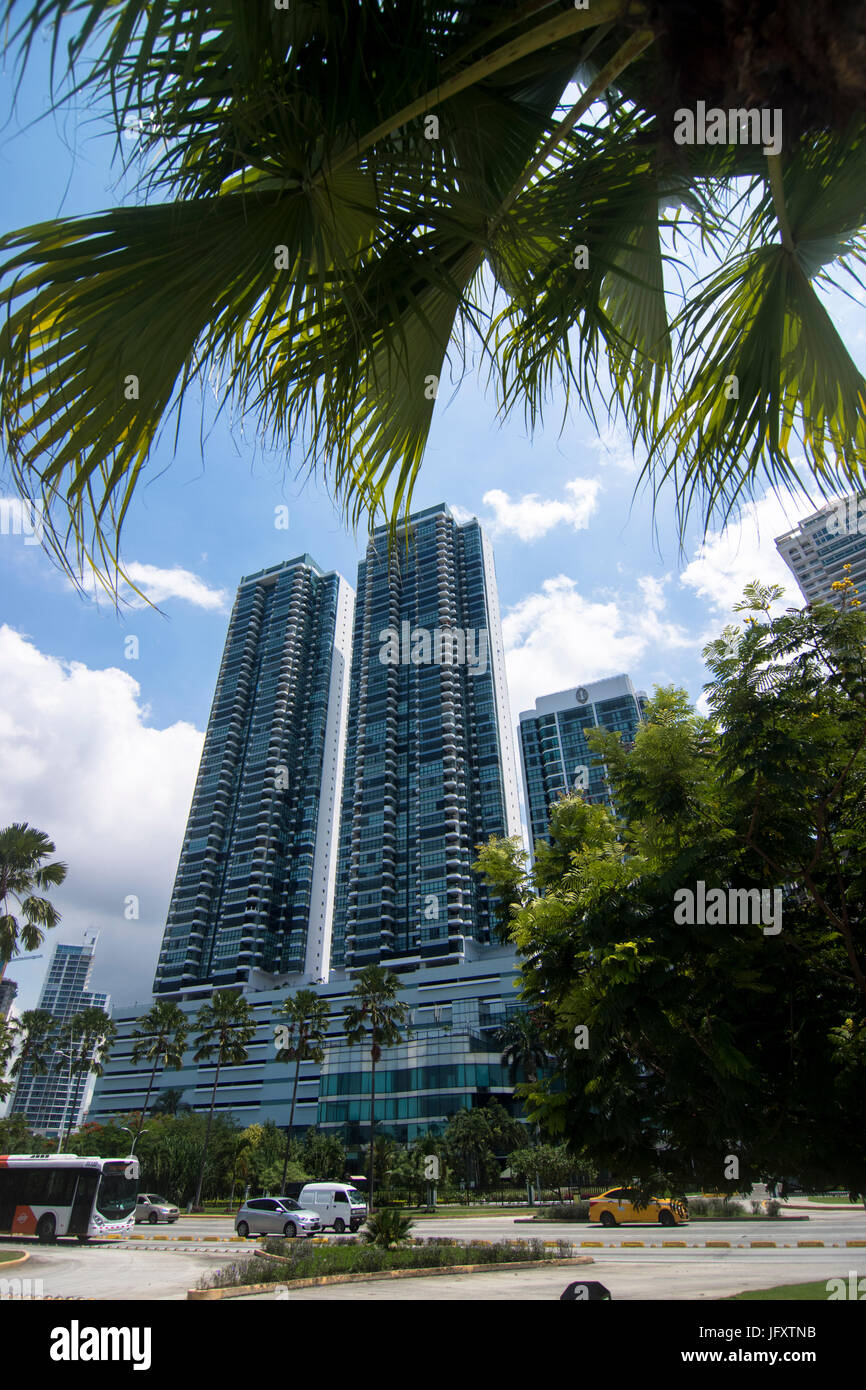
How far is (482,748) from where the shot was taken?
96.4 metres

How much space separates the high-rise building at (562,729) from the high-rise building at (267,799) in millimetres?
30013

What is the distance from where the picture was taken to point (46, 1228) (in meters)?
19.2

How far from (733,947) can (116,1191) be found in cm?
2338

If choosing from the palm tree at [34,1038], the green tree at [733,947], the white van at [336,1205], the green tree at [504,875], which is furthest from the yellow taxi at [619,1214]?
the palm tree at [34,1038]

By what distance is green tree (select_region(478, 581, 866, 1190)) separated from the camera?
421 centimetres

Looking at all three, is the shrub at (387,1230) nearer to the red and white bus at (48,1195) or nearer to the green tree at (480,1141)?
the red and white bus at (48,1195)

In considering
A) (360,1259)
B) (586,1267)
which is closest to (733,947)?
(586,1267)

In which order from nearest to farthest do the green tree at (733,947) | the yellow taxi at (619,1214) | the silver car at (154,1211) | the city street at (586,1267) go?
the green tree at (733,947)
the city street at (586,1267)
the yellow taxi at (619,1214)
the silver car at (154,1211)

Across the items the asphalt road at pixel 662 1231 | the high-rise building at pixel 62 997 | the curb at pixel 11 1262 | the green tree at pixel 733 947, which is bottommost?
the asphalt road at pixel 662 1231

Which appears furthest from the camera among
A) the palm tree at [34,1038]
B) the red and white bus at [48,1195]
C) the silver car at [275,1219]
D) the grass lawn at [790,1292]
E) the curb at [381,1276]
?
the palm tree at [34,1038]

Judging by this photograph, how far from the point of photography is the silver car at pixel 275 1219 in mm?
24484

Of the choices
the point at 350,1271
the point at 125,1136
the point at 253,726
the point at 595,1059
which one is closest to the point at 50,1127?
the point at 253,726

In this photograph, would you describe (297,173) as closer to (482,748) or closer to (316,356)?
(316,356)

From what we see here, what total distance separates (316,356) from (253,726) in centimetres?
10887
